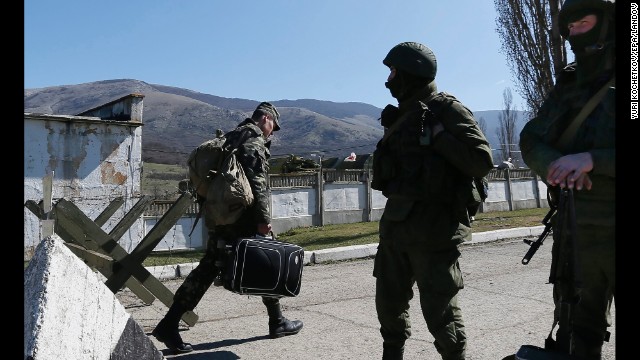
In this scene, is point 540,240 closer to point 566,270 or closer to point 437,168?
point 566,270

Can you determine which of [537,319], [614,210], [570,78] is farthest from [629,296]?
[537,319]

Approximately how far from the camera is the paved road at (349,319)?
4590mm

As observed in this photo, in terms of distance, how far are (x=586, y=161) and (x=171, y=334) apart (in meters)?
3.35

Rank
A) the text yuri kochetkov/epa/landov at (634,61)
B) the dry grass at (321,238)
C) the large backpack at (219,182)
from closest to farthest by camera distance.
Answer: the text yuri kochetkov/epa/landov at (634,61), the large backpack at (219,182), the dry grass at (321,238)

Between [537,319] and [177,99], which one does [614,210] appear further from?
[177,99]

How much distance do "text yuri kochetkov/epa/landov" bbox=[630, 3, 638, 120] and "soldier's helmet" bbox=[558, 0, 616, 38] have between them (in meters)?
0.18

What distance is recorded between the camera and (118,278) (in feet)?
17.6

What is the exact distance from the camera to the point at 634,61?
2412mm

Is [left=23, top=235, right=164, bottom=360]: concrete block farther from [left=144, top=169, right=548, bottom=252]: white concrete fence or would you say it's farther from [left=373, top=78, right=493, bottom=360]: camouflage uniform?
[left=144, top=169, right=548, bottom=252]: white concrete fence

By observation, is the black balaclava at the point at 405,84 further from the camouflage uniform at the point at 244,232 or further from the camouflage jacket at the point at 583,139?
the camouflage uniform at the point at 244,232

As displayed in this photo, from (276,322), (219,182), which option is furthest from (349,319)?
(219,182)

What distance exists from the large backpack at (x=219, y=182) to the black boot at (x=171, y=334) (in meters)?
0.77

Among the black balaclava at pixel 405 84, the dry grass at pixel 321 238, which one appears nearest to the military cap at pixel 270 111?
the black balaclava at pixel 405 84

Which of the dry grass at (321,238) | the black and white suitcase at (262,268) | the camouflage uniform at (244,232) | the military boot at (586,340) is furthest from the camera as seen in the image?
the dry grass at (321,238)
